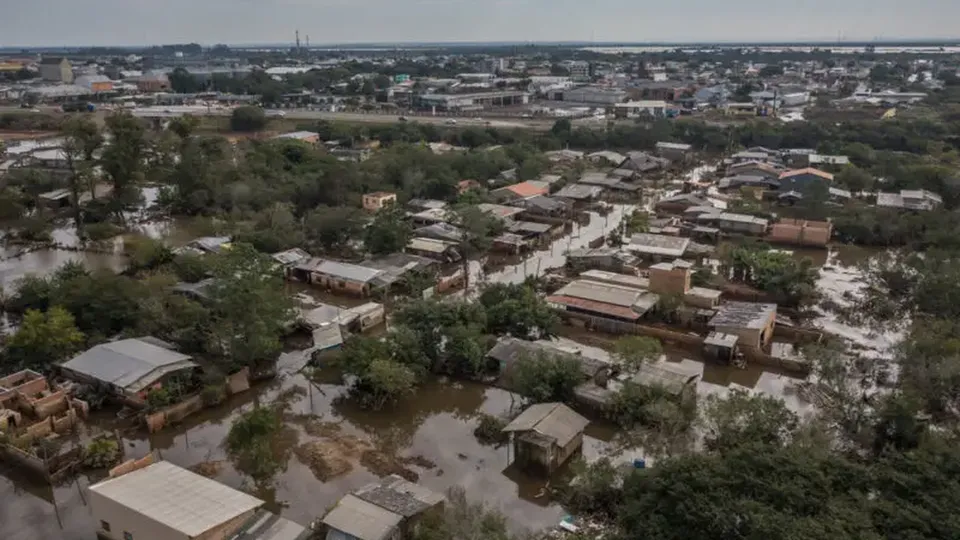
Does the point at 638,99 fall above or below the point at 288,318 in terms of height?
above

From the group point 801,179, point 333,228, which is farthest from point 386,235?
point 801,179

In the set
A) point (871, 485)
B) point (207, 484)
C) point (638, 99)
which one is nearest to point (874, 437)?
point (871, 485)

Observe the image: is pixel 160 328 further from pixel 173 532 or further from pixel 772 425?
pixel 772 425

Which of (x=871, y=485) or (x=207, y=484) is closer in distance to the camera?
(x=871, y=485)

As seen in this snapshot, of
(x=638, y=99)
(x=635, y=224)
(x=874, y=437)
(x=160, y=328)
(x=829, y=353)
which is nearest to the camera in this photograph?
(x=874, y=437)

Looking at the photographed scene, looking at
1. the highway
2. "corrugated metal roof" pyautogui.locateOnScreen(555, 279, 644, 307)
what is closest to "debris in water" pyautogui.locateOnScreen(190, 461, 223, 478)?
"corrugated metal roof" pyautogui.locateOnScreen(555, 279, 644, 307)

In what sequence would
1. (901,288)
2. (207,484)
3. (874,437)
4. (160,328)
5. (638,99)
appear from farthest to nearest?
1. (638,99)
2. (901,288)
3. (160,328)
4. (874,437)
5. (207,484)

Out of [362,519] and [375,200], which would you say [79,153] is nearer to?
[375,200]
